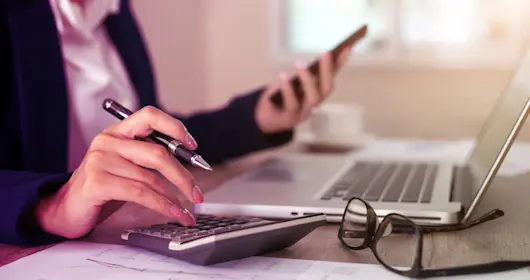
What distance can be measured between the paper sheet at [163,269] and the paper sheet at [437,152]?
0.55 m

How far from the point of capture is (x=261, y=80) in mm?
2090

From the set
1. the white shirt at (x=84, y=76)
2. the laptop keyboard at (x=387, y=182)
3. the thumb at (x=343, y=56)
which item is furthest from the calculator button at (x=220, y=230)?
the thumb at (x=343, y=56)

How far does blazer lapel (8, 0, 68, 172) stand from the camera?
0.92 meters

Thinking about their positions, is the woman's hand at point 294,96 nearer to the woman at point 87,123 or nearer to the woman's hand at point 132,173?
the woman at point 87,123

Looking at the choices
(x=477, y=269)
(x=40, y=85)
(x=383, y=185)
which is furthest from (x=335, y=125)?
(x=477, y=269)

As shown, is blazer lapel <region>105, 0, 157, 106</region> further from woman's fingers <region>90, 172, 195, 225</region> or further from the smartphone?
woman's fingers <region>90, 172, 195, 225</region>

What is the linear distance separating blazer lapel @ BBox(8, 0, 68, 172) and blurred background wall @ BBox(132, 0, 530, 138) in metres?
0.85

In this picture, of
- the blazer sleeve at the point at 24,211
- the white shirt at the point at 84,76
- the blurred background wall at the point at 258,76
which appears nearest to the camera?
the blazer sleeve at the point at 24,211

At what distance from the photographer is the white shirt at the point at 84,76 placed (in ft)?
3.45

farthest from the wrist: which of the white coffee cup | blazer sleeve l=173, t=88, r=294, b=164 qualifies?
the white coffee cup

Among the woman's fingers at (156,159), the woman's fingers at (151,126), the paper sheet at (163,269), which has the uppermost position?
the woman's fingers at (151,126)

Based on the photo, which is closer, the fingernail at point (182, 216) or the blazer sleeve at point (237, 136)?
the fingernail at point (182, 216)

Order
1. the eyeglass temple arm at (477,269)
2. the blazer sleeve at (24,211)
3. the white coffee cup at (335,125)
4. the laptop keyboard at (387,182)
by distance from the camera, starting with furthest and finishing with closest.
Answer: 1. the white coffee cup at (335,125)
2. the laptop keyboard at (387,182)
3. the blazer sleeve at (24,211)
4. the eyeglass temple arm at (477,269)

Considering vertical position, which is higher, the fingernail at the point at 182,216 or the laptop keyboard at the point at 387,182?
the fingernail at the point at 182,216
